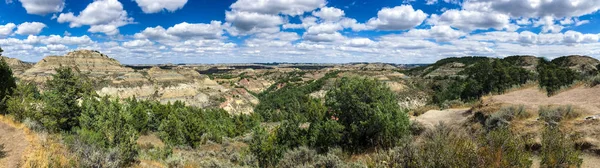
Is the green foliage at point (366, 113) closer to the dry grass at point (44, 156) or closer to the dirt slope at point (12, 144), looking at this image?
the dry grass at point (44, 156)

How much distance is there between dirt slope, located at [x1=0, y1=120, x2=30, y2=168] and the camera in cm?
900

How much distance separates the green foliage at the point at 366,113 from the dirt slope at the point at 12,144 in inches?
458

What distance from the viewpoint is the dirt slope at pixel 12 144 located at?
9.00 meters

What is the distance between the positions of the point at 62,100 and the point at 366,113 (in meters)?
20.9

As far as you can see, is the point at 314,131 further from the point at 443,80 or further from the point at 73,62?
the point at 73,62

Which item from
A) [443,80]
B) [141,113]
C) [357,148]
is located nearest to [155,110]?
[141,113]

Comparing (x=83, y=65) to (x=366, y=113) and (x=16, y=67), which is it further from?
(x=366, y=113)

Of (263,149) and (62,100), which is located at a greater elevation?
(62,100)

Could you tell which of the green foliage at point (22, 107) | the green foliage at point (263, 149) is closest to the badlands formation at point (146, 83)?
the green foliage at point (22, 107)

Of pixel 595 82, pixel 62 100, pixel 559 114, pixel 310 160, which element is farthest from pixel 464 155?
pixel 62 100

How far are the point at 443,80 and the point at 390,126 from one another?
10346cm

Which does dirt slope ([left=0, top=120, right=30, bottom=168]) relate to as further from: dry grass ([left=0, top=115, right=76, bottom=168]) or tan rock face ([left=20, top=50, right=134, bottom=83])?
tan rock face ([left=20, top=50, right=134, bottom=83])

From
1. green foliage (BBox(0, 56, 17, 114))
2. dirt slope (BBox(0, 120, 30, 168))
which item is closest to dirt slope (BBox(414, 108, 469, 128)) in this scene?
dirt slope (BBox(0, 120, 30, 168))

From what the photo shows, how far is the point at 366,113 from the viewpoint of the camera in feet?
45.7
